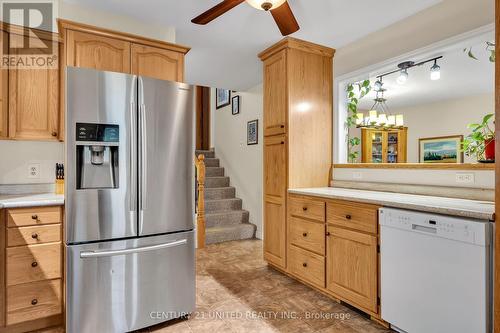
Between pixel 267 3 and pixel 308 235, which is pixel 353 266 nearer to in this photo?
pixel 308 235

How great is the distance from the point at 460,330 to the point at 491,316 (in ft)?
0.61

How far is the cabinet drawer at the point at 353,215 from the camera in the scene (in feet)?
6.94

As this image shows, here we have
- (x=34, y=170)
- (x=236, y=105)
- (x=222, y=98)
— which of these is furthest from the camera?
(x=222, y=98)

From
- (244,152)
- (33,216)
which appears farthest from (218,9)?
(244,152)

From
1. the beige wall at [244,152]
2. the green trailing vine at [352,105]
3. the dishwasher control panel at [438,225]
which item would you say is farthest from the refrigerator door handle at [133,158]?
the beige wall at [244,152]

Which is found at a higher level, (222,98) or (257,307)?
(222,98)

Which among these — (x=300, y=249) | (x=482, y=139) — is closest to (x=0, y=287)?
(x=300, y=249)

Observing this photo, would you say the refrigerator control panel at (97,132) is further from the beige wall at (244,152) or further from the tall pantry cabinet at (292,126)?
the beige wall at (244,152)

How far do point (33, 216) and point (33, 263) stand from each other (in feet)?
1.05

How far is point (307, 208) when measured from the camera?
8.94ft

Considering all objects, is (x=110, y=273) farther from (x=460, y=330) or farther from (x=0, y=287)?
(x=460, y=330)

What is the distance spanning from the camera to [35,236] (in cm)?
196

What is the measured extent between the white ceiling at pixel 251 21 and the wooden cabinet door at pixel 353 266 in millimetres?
1888

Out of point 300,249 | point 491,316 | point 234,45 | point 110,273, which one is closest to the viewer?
point 491,316
